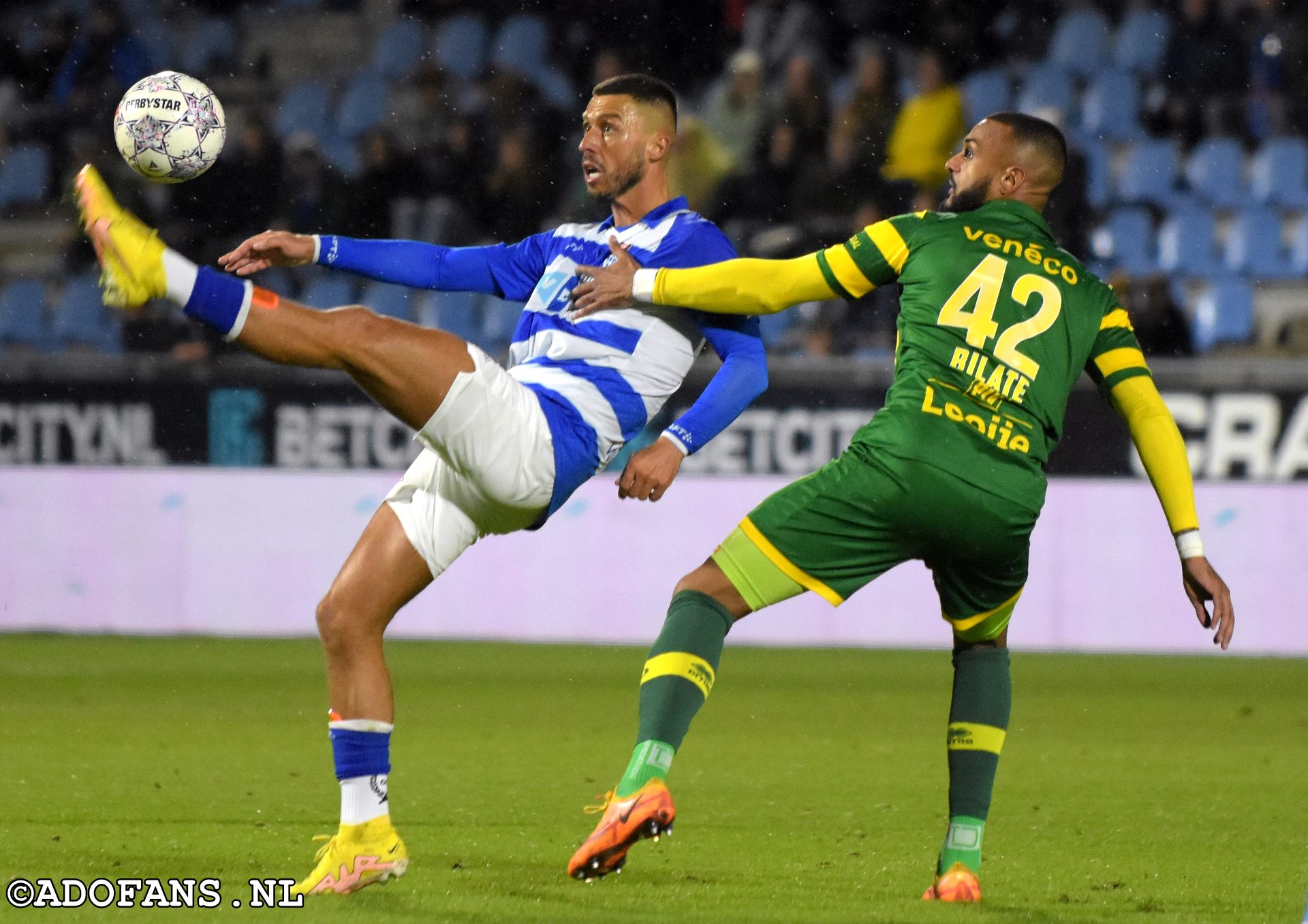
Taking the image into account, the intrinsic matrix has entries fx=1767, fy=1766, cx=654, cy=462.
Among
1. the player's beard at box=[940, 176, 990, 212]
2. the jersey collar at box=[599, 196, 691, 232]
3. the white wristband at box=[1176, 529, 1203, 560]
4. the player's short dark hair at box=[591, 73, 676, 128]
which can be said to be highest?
the player's short dark hair at box=[591, 73, 676, 128]

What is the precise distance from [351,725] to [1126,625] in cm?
→ 635

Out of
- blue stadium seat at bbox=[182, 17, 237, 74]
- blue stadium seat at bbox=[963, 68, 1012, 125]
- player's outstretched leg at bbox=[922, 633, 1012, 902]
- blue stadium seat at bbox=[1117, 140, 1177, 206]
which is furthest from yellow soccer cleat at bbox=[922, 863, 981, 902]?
blue stadium seat at bbox=[182, 17, 237, 74]

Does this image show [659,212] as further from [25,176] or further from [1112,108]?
[25,176]

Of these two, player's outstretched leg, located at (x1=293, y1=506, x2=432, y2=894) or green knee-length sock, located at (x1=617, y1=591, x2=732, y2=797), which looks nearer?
green knee-length sock, located at (x1=617, y1=591, x2=732, y2=797)

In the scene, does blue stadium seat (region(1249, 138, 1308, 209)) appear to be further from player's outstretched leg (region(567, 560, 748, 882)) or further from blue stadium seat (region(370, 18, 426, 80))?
player's outstretched leg (region(567, 560, 748, 882))

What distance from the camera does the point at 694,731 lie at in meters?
6.93

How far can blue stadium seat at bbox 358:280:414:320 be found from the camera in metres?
11.4

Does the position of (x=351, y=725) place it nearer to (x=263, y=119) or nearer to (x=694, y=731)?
(x=694, y=731)

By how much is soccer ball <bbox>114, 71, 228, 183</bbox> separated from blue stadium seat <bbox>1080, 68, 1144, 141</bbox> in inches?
360

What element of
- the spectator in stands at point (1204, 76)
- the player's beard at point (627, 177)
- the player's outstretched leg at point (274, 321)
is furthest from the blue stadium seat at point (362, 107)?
the player's outstretched leg at point (274, 321)

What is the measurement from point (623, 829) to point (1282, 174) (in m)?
9.91

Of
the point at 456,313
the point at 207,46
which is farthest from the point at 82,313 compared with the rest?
the point at 207,46

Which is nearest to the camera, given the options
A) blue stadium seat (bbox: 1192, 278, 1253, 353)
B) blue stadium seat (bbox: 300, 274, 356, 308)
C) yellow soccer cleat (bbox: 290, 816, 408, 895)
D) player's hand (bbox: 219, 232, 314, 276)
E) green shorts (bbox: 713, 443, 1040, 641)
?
green shorts (bbox: 713, 443, 1040, 641)

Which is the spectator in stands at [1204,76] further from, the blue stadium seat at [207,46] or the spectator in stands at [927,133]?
the blue stadium seat at [207,46]
